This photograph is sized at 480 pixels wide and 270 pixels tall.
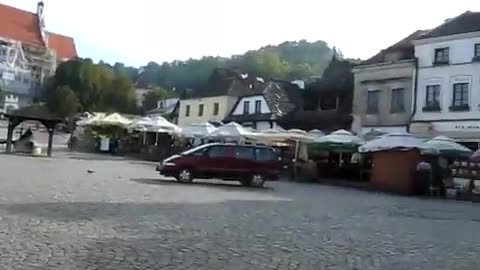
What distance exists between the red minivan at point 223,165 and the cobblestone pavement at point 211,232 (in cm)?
657

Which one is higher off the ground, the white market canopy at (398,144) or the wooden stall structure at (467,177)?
the white market canopy at (398,144)

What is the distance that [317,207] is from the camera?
19.3m

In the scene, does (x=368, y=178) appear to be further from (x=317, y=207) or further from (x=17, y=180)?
(x=17, y=180)

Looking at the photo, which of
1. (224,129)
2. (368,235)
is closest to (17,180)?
(368,235)

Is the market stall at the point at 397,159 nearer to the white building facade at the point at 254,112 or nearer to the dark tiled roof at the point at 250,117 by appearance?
the white building facade at the point at 254,112

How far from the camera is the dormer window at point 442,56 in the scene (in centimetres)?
4253

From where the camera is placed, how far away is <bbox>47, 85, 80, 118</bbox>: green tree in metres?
89.9

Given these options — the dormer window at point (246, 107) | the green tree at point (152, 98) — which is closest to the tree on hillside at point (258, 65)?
the green tree at point (152, 98)

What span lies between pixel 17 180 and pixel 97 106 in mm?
76676

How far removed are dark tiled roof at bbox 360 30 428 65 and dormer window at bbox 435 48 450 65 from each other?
2.45 metres

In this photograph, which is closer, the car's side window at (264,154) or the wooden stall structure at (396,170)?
the car's side window at (264,154)

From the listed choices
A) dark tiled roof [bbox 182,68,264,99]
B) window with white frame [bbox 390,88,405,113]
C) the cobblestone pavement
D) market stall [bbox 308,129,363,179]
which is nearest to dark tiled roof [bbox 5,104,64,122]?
market stall [bbox 308,129,363,179]

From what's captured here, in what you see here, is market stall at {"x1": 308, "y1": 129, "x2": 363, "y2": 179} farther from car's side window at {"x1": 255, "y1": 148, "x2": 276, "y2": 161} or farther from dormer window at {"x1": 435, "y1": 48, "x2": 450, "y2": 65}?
dormer window at {"x1": 435, "y1": 48, "x2": 450, "y2": 65}

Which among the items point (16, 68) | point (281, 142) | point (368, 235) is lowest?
point (368, 235)
